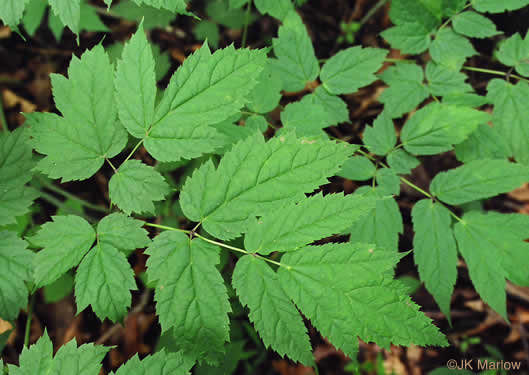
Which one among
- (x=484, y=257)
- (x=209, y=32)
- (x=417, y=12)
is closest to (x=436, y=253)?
(x=484, y=257)

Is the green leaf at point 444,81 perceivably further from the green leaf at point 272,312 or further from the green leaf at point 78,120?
the green leaf at point 78,120

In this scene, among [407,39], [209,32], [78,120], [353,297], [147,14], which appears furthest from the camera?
[209,32]

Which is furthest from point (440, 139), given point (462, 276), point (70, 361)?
point (70, 361)

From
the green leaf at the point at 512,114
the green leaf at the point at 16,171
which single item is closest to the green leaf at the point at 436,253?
the green leaf at the point at 512,114

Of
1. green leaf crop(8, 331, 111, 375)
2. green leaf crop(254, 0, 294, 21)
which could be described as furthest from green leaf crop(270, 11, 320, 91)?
green leaf crop(8, 331, 111, 375)

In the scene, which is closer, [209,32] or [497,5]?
[497,5]

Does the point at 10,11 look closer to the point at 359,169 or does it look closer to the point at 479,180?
the point at 359,169
